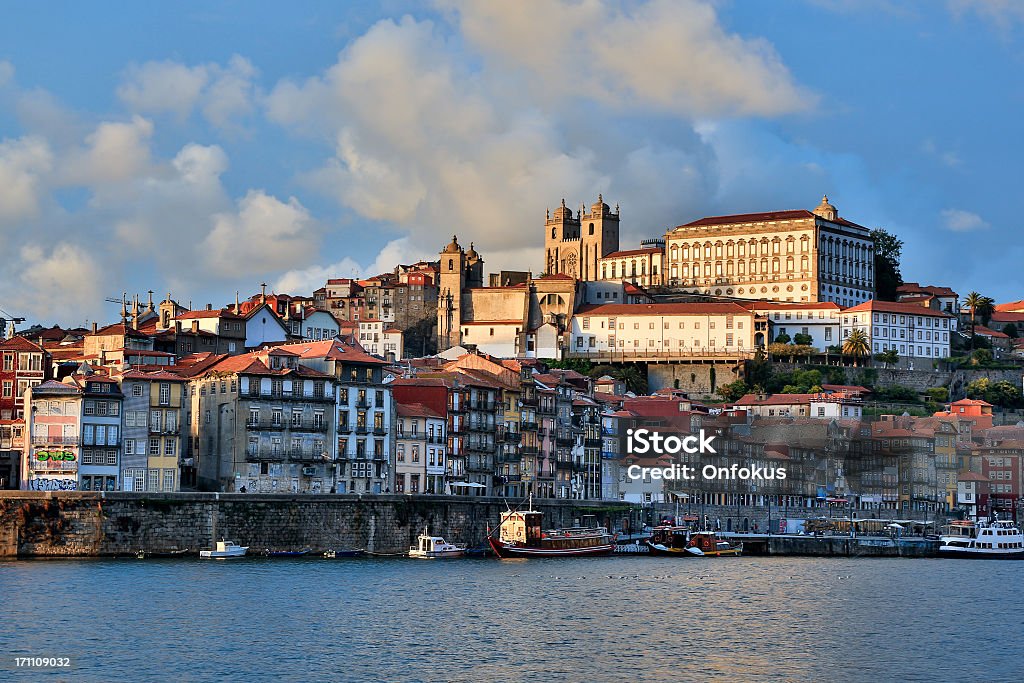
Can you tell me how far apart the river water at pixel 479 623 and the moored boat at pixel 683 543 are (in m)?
17.2

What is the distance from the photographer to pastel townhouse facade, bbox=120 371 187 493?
92.4 metres

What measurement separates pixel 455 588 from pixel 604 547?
89.7ft

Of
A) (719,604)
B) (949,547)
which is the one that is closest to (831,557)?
(949,547)

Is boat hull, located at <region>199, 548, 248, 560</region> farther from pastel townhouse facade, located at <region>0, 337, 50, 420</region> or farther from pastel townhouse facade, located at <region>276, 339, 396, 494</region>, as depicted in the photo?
pastel townhouse facade, located at <region>0, 337, 50, 420</region>

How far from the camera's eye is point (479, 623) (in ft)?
226

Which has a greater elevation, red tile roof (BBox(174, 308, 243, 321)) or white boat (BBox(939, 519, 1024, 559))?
red tile roof (BBox(174, 308, 243, 321))

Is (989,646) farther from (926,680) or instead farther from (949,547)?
(949,547)

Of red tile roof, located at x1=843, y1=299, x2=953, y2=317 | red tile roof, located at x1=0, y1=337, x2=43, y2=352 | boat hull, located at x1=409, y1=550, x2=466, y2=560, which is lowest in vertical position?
boat hull, located at x1=409, y1=550, x2=466, y2=560

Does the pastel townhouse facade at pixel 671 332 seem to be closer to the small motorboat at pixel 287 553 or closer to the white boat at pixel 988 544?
the white boat at pixel 988 544

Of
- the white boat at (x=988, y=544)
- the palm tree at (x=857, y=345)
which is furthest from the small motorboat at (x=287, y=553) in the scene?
the palm tree at (x=857, y=345)

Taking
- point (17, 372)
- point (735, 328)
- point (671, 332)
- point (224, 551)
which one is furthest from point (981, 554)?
point (17, 372)

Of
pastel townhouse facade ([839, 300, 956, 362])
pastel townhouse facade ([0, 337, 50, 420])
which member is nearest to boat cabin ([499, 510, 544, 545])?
pastel townhouse facade ([0, 337, 50, 420])

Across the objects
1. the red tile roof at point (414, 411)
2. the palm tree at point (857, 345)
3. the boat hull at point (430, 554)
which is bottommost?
the boat hull at point (430, 554)

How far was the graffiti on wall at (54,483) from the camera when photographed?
89562 millimetres
